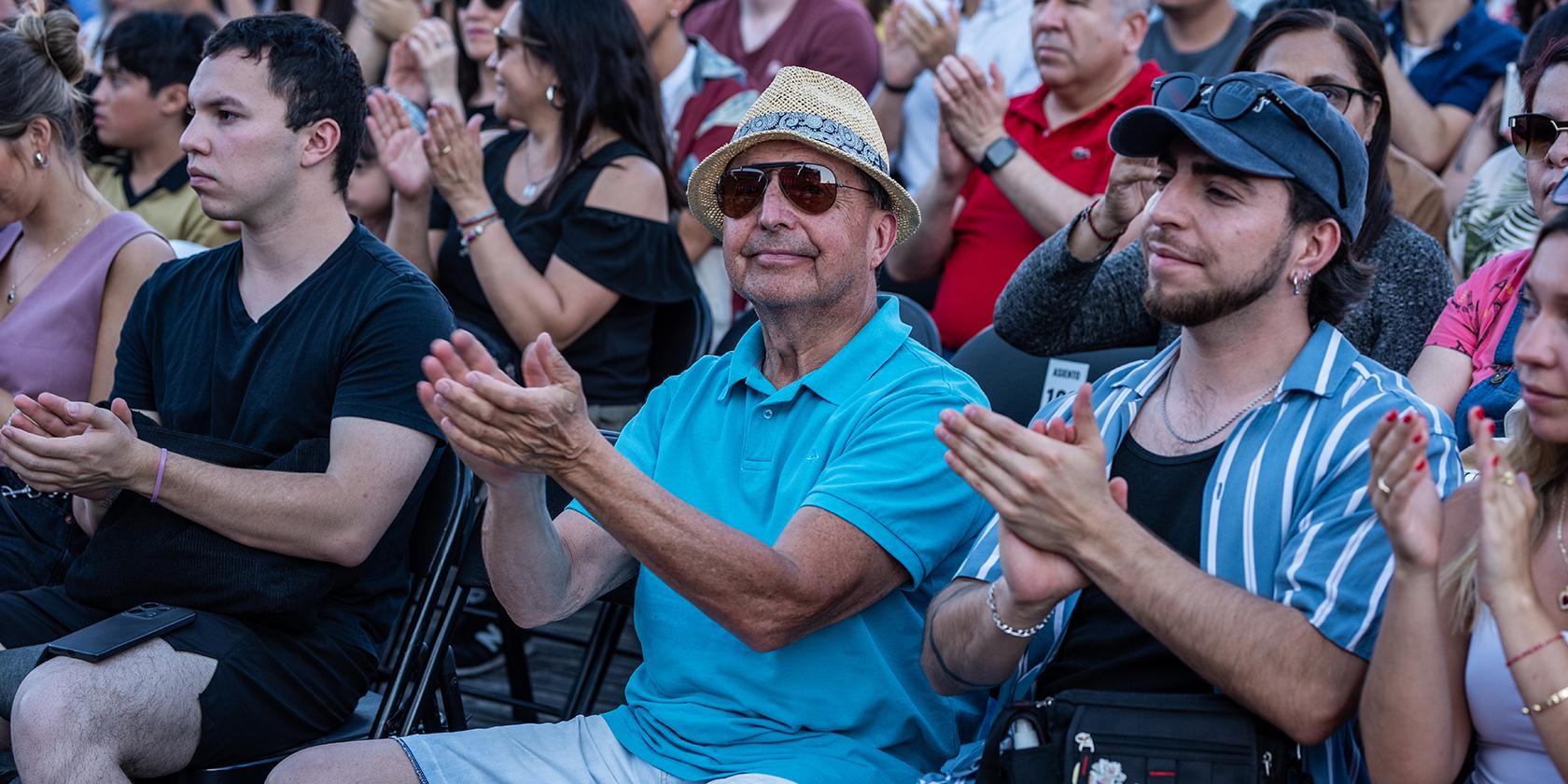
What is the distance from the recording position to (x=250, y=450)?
3.16 m

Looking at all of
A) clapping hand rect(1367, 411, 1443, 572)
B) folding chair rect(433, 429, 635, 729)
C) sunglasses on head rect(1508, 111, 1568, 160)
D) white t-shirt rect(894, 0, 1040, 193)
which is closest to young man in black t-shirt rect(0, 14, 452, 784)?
folding chair rect(433, 429, 635, 729)

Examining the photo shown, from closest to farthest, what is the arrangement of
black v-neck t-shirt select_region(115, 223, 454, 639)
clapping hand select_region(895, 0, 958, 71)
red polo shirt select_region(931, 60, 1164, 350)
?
black v-neck t-shirt select_region(115, 223, 454, 639) → red polo shirt select_region(931, 60, 1164, 350) → clapping hand select_region(895, 0, 958, 71)

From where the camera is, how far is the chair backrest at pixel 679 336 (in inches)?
183

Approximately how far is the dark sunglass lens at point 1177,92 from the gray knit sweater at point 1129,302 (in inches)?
34.9

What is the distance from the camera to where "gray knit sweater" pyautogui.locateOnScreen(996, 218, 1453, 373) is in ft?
11.0

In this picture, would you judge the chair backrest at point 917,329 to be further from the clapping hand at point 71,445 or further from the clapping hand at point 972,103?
the clapping hand at point 71,445

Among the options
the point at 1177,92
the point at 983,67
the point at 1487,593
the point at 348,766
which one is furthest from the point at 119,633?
the point at 983,67

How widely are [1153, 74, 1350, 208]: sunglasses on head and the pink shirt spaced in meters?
0.87

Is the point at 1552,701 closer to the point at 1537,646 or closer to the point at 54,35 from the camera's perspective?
the point at 1537,646

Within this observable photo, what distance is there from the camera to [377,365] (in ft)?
10.4

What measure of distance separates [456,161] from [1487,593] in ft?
10.7

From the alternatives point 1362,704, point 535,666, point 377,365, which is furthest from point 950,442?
point 535,666

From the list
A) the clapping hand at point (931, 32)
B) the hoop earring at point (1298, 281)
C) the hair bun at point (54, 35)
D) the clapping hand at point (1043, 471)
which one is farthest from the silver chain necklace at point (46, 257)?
the hoop earring at point (1298, 281)

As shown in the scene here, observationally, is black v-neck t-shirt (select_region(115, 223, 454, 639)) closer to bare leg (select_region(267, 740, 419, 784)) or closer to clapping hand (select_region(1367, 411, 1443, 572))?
bare leg (select_region(267, 740, 419, 784))
